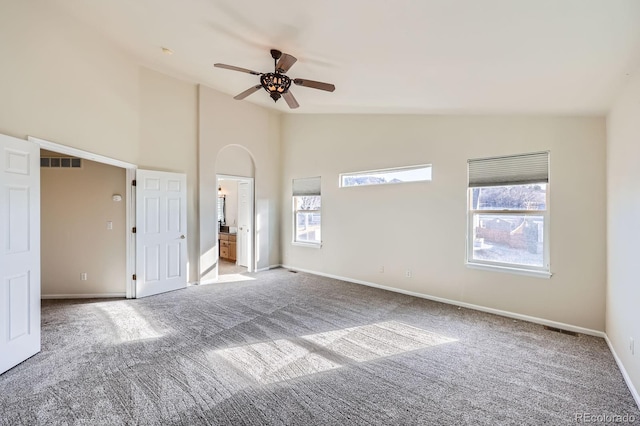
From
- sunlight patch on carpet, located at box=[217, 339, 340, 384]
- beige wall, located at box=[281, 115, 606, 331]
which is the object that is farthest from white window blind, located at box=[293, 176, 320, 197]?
sunlight patch on carpet, located at box=[217, 339, 340, 384]

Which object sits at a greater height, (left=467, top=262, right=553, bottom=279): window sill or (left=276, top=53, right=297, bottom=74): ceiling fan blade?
(left=276, top=53, right=297, bottom=74): ceiling fan blade

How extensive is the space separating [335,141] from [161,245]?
3.72 metres

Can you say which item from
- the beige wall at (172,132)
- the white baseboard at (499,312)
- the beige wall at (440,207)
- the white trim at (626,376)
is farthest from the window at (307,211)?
the white trim at (626,376)

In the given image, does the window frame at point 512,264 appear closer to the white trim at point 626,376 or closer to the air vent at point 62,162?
the white trim at point 626,376

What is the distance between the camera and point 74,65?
331 cm

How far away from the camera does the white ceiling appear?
175 centimetres

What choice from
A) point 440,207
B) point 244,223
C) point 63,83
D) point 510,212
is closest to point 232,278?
point 244,223

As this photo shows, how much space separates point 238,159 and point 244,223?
1619 millimetres

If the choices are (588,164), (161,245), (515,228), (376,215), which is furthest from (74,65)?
(588,164)

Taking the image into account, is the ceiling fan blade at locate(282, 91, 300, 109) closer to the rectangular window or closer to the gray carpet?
the rectangular window

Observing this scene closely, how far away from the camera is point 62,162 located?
447cm

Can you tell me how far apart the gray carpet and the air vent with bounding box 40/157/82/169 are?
2.14 metres

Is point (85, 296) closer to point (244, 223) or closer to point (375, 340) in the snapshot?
point (244, 223)

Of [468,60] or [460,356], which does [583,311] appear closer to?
[460,356]
